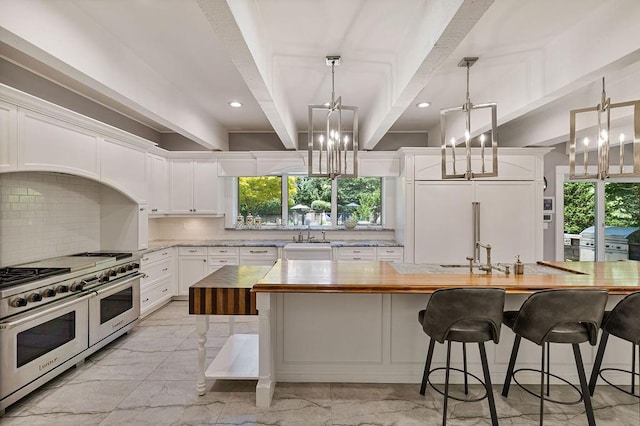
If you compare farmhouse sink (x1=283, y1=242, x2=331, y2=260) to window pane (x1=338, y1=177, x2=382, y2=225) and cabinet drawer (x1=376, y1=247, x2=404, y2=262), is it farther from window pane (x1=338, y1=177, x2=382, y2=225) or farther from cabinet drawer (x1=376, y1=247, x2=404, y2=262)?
window pane (x1=338, y1=177, x2=382, y2=225)

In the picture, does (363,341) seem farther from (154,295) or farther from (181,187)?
(181,187)

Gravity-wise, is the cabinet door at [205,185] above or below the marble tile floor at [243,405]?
above

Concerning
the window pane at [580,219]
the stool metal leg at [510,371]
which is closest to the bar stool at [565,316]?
the stool metal leg at [510,371]

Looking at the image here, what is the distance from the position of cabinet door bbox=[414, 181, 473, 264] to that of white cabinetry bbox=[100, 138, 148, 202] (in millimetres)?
3721

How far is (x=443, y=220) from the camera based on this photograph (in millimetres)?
4840

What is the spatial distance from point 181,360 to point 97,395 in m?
0.70

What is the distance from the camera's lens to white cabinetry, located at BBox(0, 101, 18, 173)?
97.3 inches

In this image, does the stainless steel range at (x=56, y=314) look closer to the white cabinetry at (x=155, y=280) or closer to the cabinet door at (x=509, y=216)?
the white cabinetry at (x=155, y=280)

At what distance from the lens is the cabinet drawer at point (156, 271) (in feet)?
14.0

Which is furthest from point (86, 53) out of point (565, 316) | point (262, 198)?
point (262, 198)

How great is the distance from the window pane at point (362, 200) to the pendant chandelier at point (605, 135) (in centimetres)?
285

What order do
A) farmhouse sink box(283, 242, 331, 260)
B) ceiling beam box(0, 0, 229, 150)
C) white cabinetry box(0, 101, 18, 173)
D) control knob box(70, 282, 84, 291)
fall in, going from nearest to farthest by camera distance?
ceiling beam box(0, 0, 229, 150) < white cabinetry box(0, 101, 18, 173) < control knob box(70, 282, 84, 291) < farmhouse sink box(283, 242, 331, 260)

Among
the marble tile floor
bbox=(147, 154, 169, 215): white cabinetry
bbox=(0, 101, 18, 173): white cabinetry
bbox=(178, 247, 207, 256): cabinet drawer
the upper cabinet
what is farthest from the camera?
bbox=(178, 247, 207, 256): cabinet drawer

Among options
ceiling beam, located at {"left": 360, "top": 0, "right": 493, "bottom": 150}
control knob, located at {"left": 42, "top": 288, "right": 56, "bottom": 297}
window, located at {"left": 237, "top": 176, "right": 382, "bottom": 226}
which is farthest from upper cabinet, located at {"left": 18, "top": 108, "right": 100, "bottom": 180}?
ceiling beam, located at {"left": 360, "top": 0, "right": 493, "bottom": 150}
